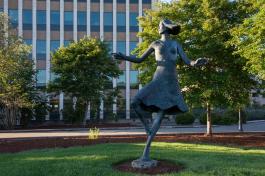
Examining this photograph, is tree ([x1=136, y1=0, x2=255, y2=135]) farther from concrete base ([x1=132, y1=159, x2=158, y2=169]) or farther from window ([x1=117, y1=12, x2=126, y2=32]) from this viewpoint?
window ([x1=117, y1=12, x2=126, y2=32])

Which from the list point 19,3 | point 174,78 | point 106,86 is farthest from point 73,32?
point 174,78

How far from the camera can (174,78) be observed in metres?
9.70

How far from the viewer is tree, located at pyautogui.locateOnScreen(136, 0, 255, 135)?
821 inches

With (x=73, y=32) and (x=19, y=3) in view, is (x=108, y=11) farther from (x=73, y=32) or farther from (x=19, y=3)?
(x=19, y=3)

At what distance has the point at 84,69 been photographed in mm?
38469

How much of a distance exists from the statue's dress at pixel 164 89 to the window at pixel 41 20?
49705 mm

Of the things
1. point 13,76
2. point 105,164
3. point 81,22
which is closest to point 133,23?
point 81,22

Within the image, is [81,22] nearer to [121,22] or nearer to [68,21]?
[68,21]

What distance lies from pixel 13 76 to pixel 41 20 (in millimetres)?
27835

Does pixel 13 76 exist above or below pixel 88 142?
above

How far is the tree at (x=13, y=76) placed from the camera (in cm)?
2359

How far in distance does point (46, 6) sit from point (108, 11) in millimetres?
8042

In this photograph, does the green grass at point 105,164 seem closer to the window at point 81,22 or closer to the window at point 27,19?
the window at point 27,19

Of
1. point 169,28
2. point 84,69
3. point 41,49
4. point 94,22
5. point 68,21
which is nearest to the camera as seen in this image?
point 169,28
